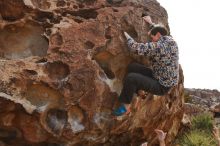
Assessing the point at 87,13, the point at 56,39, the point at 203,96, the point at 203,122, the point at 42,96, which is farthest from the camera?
the point at 203,96

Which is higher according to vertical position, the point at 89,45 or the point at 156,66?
the point at 89,45

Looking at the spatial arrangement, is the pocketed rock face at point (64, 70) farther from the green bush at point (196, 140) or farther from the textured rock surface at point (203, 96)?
the textured rock surface at point (203, 96)

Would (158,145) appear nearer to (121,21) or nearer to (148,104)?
(148,104)

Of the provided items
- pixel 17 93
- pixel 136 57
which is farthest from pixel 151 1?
pixel 17 93

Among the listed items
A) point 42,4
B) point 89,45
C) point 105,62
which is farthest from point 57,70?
point 42,4

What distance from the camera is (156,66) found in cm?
889

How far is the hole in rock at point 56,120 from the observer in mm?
8469

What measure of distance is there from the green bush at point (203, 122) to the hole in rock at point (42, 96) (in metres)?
13.3

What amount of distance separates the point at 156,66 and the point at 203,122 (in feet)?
41.3

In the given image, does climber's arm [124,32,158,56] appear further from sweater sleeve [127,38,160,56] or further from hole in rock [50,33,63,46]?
hole in rock [50,33,63,46]

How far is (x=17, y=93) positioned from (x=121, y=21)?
272 centimetres

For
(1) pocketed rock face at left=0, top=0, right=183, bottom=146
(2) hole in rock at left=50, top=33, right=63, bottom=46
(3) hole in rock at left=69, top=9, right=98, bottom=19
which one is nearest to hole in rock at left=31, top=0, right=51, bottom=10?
(1) pocketed rock face at left=0, top=0, right=183, bottom=146

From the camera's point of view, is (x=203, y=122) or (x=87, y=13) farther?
(x=203, y=122)

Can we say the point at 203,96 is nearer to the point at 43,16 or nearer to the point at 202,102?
the point at 202,102
